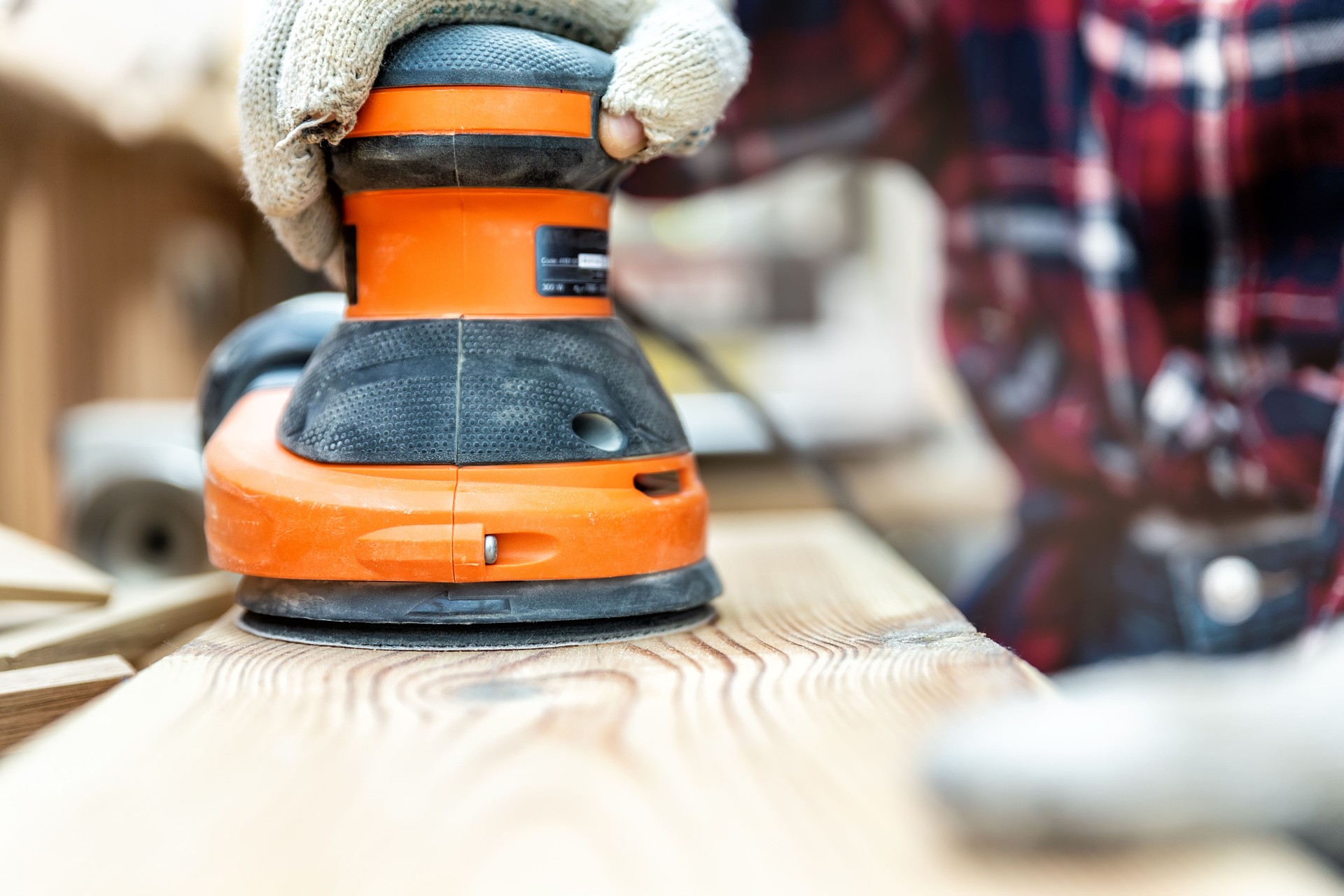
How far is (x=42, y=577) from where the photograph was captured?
2.72 ft

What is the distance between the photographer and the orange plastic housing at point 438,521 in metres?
0.65

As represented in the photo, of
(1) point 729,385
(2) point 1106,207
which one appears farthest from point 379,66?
(2) point 1106,207

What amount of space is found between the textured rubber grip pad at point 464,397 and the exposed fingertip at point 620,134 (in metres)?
0.11

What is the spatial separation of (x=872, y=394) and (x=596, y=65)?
94.9 inches

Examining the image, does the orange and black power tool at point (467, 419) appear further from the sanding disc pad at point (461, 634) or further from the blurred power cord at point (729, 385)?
the blurred power cord at point (729, 385)

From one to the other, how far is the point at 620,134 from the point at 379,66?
0.14 m

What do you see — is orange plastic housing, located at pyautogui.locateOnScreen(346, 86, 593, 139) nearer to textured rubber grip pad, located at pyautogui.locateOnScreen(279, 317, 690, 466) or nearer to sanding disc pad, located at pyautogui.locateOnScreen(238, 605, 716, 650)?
textured rubber grip pad, located at pyautogui.locateOnScreen(279, 317, 690, 466)

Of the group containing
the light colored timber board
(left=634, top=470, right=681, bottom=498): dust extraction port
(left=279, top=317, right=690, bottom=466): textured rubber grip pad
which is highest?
(left=279, top=317, right=690, bottom=466): textured rubber grip pad

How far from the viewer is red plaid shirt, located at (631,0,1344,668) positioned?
1138mm

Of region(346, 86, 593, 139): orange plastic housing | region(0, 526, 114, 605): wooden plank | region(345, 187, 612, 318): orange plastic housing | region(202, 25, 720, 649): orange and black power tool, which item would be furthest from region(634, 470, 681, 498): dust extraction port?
region(0, 526, 114, 605): wooden plank

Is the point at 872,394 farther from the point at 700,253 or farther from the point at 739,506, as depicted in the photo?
the point at 739,506

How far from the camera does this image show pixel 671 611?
0.72 metres

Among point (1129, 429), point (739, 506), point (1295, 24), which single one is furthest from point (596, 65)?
point (739, 506)

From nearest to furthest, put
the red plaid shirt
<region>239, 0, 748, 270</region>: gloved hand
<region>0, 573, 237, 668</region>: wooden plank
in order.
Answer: <region>239, 0, 748, 270</region>: gloved hand, <region>0, 573, 237, 668</region>: wooden plank, the red plaid shirt
